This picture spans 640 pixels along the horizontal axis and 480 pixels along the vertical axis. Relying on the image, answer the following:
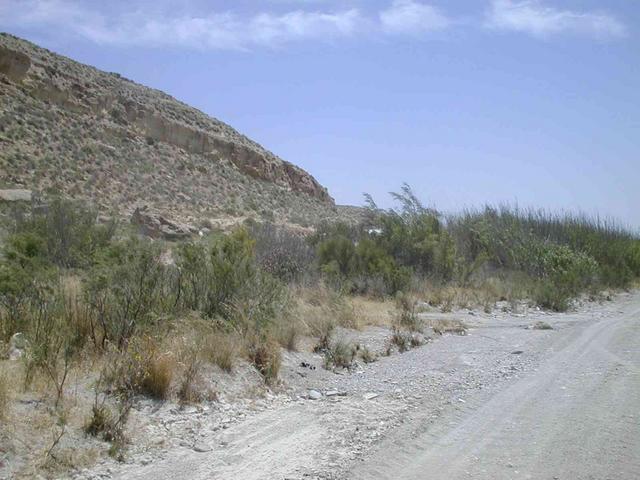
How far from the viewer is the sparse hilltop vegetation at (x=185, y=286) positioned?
7246 millimetres

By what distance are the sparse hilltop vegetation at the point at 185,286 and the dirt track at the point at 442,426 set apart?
2.04 ft

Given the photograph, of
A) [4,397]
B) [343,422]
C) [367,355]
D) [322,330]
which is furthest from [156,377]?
[322,330]

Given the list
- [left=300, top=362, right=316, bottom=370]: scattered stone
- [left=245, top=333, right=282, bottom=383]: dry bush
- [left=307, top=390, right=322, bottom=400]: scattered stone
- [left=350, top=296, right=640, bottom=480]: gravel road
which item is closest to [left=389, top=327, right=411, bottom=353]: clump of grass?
[left=300, top=362, right=316, bottom=370]: scattered stone

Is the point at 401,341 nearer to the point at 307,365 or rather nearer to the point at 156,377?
the point at 307,365

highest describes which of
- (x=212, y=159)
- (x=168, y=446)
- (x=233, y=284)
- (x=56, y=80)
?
(x=56, y=80)

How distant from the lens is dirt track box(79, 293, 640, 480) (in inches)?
246

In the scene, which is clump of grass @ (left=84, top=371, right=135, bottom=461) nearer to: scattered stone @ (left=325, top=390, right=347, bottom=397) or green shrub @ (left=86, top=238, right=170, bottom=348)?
green shrub @ (left=86, top=238, right=170, bottom=348)

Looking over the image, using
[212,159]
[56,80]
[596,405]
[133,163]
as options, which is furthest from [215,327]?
[212,159]

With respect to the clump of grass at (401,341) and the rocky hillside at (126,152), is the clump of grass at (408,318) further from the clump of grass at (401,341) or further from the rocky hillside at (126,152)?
the rocky hillside at (126,152)

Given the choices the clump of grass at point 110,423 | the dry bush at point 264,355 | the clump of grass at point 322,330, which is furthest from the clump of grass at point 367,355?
the clump of grass at point 110,423

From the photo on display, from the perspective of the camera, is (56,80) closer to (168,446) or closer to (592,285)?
(592,285)

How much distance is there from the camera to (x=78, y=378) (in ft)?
24.6

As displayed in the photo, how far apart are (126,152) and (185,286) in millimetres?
42012

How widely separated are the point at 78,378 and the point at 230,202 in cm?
4581
